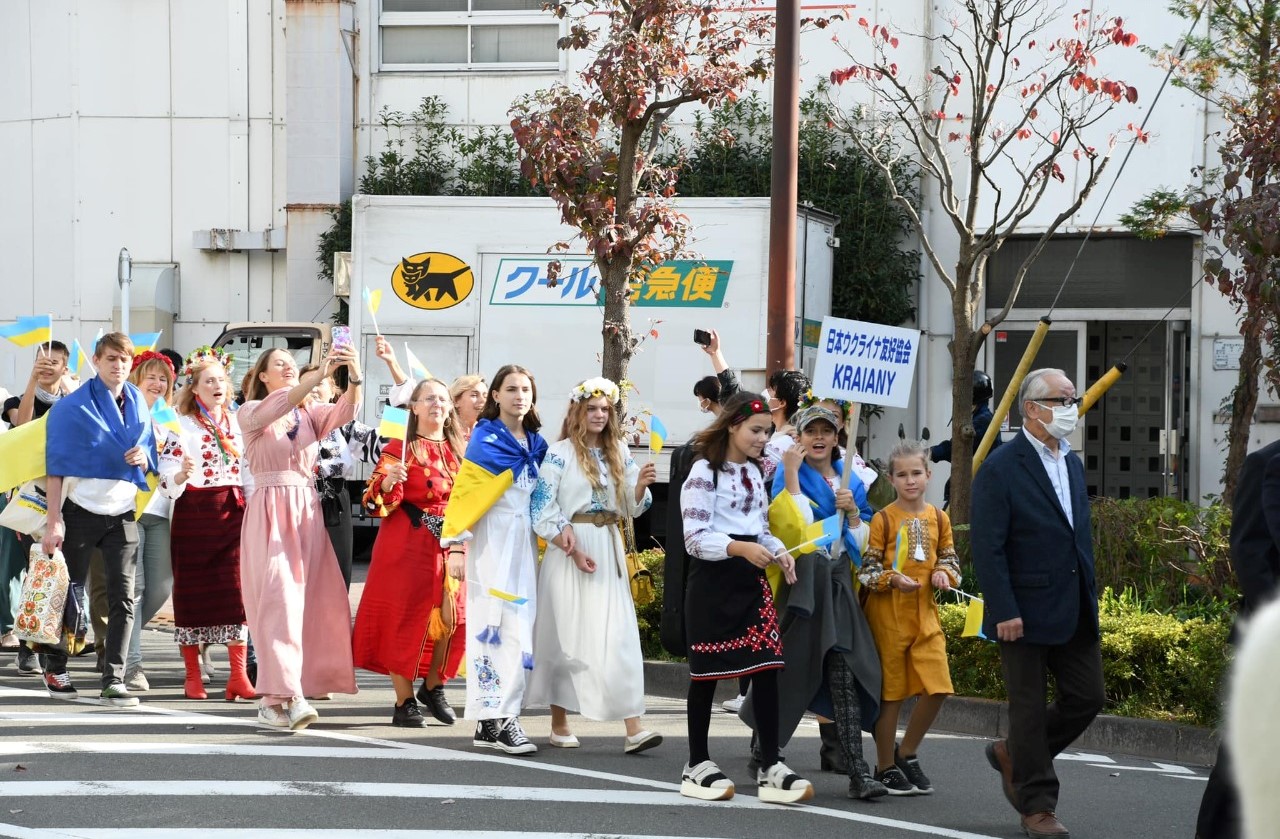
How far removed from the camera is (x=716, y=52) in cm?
1093

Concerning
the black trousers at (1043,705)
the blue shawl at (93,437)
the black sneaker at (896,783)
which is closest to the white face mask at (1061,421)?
the black trousers at (1043,705)

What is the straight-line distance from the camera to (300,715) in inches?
313

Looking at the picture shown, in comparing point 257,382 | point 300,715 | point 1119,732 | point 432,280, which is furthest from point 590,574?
point 432,280

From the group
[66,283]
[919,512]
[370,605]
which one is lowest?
[370,605]

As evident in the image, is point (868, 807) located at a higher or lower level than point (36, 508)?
lower

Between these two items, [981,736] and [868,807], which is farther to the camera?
[981,736]

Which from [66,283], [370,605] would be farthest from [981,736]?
[66,283]

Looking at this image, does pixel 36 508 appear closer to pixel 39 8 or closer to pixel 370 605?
pixel 370 605

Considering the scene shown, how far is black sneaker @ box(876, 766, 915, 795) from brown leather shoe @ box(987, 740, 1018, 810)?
0.55 meters

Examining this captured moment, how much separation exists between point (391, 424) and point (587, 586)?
5.31 feet

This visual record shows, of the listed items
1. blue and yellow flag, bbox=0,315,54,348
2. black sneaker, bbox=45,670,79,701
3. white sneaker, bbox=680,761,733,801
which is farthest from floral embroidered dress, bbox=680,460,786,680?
blue and yellow flag, bbox=0,315,54,348

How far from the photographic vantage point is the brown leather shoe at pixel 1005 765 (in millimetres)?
6148

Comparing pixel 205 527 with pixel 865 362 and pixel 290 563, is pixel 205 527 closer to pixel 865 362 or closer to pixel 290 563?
pixel 290 563

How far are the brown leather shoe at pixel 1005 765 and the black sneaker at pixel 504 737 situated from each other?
220cm
